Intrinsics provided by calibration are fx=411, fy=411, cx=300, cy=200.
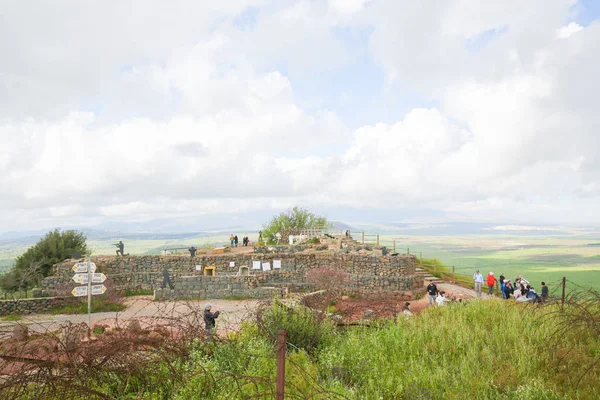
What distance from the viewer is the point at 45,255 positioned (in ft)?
128

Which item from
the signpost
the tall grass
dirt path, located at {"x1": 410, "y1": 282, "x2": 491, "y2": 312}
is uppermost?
the signpost

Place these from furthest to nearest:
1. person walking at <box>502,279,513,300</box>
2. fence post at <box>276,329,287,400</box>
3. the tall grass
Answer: person walking at <box>502,279,513,300</box>
the tall grass
fence post at <box>276,329,287,400</box>

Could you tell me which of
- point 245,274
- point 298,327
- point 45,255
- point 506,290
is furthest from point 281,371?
point 45,255

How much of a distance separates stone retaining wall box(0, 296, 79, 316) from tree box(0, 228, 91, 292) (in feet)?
44.1

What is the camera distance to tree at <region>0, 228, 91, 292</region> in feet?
118

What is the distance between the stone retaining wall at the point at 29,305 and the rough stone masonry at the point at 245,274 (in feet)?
10.9

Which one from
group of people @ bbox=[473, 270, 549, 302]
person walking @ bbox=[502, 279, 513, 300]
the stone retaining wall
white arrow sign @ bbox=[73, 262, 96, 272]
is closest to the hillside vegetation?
group of people @ bbox=[473, 270, 549, 302]

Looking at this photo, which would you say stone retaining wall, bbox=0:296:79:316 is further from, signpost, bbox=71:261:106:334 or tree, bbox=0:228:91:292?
tree, bbox=0:228:91:292

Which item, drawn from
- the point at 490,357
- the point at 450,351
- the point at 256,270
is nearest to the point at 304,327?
the point at 450,351

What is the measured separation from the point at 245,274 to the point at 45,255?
23.1m

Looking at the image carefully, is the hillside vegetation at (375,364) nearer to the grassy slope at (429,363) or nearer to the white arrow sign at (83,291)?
the grassy slope at (429,363)

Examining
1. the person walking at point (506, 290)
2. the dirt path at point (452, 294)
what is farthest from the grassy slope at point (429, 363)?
the person walking at point (506, 290)

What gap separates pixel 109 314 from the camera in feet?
72.5

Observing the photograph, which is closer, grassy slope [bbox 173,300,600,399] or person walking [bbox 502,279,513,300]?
grassy slope [bbox 173,300,600,399]
